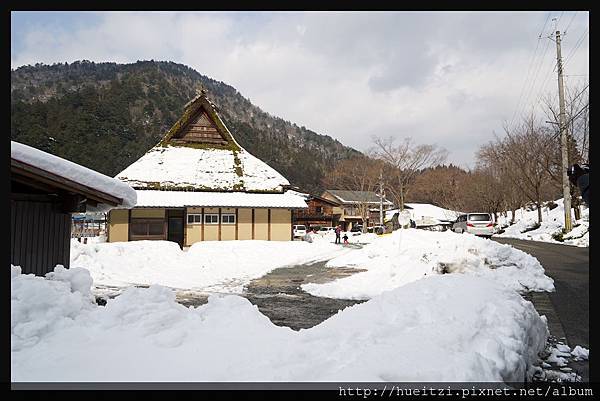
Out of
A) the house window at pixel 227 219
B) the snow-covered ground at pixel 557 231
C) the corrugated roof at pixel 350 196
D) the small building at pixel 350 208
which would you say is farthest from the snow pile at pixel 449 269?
the corrugated roof at pixel 350 196

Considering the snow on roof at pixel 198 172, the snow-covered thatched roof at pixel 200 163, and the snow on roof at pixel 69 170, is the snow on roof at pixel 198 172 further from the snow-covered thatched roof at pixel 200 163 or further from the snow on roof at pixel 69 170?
the snow on roof at pixel 69 170

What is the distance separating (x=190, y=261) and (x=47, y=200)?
981cm

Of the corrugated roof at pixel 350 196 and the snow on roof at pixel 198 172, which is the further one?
the corrugated roof at pixel 350 196

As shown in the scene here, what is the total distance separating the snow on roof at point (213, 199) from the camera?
805 inches

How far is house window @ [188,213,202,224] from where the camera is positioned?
70.1 feet

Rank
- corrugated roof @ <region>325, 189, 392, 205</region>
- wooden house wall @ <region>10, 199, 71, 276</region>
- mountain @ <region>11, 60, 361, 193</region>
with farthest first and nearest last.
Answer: corrugated roof @ <region>325, 189, 392, 205</region> → mountain @ <region>11, 60, 361, 193</region> → wooden house wall @ <region>10, 199, 71, 276</region>

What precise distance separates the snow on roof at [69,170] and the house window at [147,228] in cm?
1417

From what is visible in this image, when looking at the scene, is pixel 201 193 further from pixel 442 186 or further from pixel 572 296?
pixel 442 186

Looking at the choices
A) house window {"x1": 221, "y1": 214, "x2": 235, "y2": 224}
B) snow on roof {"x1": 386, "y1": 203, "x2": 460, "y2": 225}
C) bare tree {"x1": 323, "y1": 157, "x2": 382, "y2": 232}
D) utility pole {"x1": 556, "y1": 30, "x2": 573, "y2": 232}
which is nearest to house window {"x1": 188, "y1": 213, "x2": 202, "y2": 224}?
house window {"x1": 221, "y1": 214, "x2": 235, "y2": 224}

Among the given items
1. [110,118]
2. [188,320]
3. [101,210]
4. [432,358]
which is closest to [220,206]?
[101,210]

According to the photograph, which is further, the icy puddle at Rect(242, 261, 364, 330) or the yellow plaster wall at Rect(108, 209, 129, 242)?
the yellow plaster wall at Rect(108, 209, 129, 242)

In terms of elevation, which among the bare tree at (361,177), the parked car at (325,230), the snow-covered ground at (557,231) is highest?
the bare tree at (361,177)

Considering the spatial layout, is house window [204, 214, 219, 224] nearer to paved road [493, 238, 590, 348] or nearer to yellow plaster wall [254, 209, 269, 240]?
yellow plaster wall [254, 209, 269, 240]

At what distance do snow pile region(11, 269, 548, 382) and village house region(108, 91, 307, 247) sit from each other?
16998 mm
